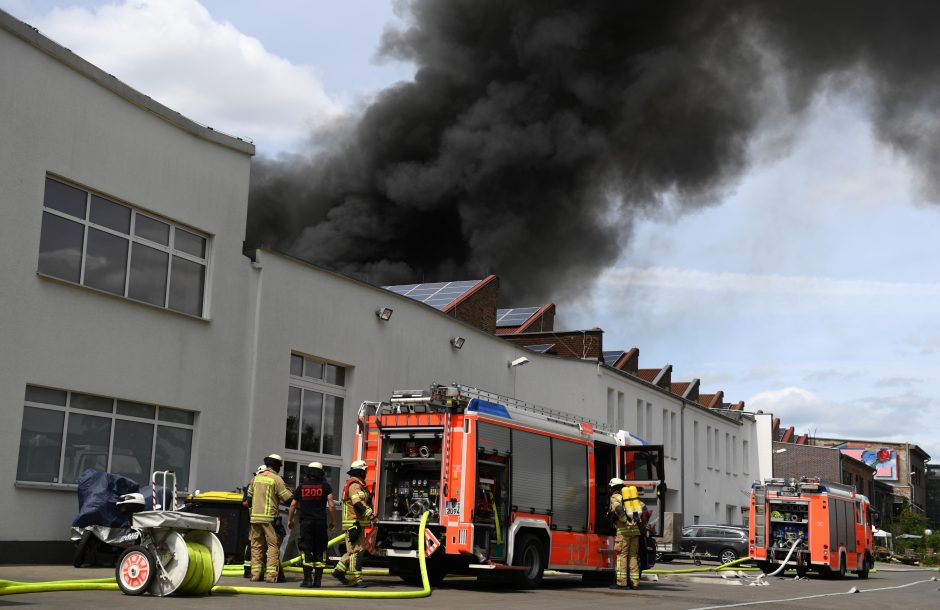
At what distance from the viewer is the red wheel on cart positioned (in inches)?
405

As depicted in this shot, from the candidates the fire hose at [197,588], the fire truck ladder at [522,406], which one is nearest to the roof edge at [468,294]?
the fire truck ladder at [522,406]

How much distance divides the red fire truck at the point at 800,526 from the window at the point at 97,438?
1528cm

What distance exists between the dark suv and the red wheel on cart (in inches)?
1060

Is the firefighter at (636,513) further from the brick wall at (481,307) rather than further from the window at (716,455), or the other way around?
the window at (716,455)

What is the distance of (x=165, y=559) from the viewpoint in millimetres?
10398

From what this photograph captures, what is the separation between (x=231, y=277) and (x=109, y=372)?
11.4 feet

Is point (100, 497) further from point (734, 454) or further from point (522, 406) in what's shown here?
point (734, 454)

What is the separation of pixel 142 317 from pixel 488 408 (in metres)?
6.59

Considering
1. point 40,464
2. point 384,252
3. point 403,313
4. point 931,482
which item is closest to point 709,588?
point 403,313

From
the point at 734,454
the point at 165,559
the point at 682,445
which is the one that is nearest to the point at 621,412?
the point at 682,445

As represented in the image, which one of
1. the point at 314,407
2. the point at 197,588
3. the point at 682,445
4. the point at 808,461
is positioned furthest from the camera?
the point at 808,461

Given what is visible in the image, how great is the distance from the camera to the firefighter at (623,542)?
16422mm

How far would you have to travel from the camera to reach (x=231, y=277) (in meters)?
19.3

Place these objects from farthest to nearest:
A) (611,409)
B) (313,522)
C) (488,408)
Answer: (611,409) < (488,408) < (313,522)
